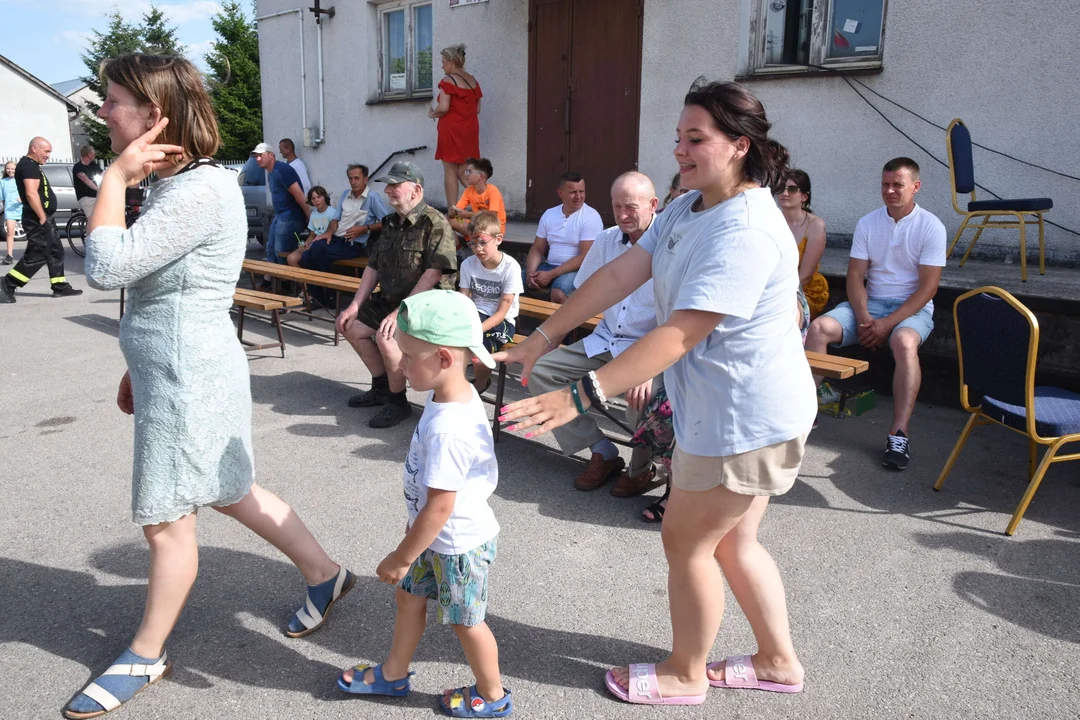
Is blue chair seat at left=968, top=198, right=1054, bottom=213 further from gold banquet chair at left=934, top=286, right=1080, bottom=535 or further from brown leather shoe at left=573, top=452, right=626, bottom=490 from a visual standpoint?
brown leather shoe at left=573, top=452, right=626, bottom=490

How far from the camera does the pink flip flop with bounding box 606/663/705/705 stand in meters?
2.53

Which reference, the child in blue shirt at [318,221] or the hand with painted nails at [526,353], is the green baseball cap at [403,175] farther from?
the child in blue shirt at [318,221]

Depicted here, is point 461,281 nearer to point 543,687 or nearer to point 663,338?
point 543,687

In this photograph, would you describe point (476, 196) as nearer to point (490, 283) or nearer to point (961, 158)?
point (490, 283)

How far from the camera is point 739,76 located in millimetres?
8242

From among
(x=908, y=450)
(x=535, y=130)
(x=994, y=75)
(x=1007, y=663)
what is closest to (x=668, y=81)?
(x=535, y=130)

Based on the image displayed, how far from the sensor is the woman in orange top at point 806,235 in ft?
18.7

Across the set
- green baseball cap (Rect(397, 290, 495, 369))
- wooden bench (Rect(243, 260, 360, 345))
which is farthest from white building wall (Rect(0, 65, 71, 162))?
green baseball cap (Rect(397, 290, 495, 369))

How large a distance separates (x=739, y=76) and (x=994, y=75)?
2308mm

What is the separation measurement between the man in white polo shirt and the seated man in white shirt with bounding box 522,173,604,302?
2.36m

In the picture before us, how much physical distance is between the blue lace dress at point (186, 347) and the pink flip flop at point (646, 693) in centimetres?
137

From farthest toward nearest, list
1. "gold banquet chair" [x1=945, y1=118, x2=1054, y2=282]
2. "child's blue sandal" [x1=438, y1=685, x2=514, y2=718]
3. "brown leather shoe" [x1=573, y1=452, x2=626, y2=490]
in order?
"gold banquet chair" [x1=945, y1=118, x2=1054, y2=282]
"brown leather shoe" [x1=573, y1=452, x2=626, y2=490]
"child's blue sandal" [x1=438, y1=685, x2=514, y2=718]

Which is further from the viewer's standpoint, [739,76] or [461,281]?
[739,76]

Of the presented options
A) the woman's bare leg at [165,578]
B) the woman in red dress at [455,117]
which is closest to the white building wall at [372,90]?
the woman in red dress at [455,117]
